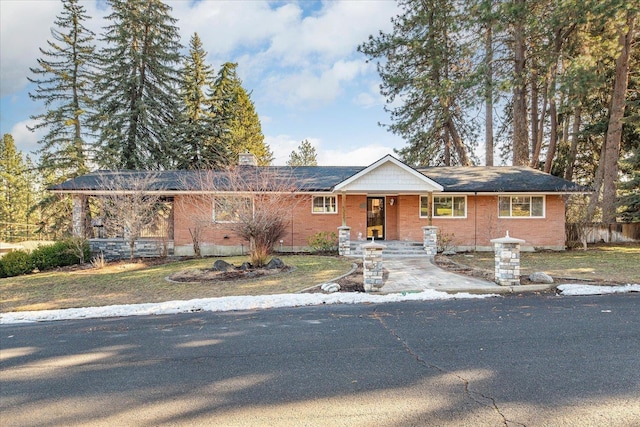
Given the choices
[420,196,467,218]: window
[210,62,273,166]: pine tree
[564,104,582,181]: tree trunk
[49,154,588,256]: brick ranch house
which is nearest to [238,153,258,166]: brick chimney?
[49,154,588,256]: brick ranch house

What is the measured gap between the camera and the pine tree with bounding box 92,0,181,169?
2409 cm

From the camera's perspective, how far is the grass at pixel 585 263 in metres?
9.88

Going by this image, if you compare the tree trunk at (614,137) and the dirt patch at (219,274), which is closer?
the dirt patch at (219,274)

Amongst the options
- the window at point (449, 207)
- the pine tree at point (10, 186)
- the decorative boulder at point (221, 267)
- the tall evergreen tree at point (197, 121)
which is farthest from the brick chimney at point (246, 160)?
the pine tree at point (10, 186)

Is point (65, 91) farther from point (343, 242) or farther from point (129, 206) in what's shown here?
point (343, 242)

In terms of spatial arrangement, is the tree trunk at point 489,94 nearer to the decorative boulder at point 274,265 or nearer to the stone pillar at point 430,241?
the stone pillar at point 430,241

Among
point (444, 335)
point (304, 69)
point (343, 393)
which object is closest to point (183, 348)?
point (343, 393)

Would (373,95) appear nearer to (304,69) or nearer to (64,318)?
(304,69)

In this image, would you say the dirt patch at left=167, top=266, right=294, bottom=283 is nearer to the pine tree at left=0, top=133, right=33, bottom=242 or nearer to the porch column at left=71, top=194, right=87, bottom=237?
the porch column at left=71, top=194, right=87, bottom=237

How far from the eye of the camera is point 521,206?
16406 millimetres

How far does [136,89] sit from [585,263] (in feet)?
92.6

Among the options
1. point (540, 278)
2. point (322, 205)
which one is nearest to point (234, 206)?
point (322, 205)

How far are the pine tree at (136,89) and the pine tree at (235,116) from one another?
3522 mm

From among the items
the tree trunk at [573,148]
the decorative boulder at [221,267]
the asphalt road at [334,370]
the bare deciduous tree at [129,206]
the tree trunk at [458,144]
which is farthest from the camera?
the tree trunk at [458,144]
